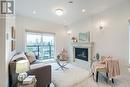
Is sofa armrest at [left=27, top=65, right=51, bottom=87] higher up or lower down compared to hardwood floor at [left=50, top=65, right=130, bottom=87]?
higher up

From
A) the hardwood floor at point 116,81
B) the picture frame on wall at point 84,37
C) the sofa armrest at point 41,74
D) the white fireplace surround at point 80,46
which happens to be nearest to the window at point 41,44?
the white fireplace surround at point 80,46

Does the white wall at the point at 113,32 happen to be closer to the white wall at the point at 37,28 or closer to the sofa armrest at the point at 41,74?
the white wall at the point at 37,28

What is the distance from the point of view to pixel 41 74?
2898mm

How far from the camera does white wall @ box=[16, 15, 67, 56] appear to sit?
5.76 metres

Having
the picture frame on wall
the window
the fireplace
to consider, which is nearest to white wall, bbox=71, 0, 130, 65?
the picture frame on wall

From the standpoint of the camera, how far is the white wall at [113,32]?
4098 mm

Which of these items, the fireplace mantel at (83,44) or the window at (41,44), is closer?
the fireplace mantel at (83,44)

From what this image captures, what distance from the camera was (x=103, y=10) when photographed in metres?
4.96

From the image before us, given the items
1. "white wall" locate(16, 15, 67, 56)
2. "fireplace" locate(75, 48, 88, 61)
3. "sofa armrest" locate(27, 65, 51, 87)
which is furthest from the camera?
"fireplace" locate(75, 48, 88, 61)

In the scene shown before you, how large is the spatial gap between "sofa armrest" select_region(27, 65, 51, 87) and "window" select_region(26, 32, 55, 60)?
3.53 meters

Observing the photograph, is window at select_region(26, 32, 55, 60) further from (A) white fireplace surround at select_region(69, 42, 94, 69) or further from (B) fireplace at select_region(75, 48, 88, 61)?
(B) fireplace at select_region(75, 48, 88, 61)

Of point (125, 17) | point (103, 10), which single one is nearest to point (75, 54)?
point (103, 10)

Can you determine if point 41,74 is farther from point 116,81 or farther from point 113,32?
point 113,32

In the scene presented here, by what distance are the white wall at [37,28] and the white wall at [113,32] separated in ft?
8.06
